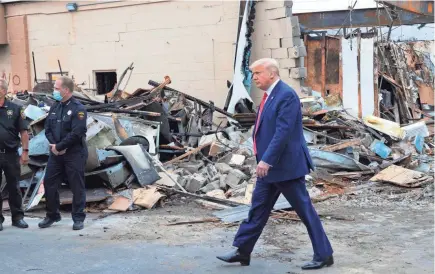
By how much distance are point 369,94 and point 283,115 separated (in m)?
11.7

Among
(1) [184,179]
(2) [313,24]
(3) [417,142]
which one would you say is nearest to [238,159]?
(1) [184,179]

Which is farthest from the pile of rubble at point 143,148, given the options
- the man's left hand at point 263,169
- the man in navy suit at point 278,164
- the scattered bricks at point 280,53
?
the man's left hand at point 263,169

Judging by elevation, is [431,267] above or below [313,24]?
below

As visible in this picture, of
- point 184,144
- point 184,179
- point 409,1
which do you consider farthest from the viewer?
point 409,1

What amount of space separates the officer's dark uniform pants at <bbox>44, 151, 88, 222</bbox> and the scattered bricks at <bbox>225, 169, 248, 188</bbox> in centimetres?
277

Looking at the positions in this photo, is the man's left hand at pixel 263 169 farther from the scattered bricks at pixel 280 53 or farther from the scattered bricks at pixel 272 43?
the scattered bricks at pixel 272 43

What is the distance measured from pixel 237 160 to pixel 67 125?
3.95 meters

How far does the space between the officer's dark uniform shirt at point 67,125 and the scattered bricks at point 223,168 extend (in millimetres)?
3195

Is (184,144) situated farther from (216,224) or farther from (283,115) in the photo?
(283,115)

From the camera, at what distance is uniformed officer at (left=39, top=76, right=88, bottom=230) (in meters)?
6.22

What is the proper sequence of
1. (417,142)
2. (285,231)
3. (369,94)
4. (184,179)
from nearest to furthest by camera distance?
(285,231)
(184,179)
(417,142)
(369,94)

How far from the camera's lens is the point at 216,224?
6512 mm

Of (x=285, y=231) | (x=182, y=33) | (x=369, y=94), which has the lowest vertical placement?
(x=285, y=231)

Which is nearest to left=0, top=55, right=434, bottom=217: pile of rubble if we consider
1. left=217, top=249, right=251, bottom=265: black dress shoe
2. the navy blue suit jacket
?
left=217, top=249, right=251, bottom=265: black dress shoe
